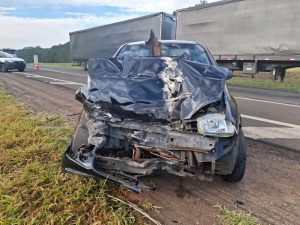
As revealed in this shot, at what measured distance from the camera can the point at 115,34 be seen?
29.7 metres

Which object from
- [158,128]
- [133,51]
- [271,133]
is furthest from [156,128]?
[271,133]

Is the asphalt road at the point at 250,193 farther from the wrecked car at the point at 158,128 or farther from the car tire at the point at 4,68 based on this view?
the car tire at the point at 4,68

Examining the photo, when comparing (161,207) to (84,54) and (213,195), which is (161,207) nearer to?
(213,195)

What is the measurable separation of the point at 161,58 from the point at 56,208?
2.14 metres

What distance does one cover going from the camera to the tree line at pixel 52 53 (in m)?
83.4

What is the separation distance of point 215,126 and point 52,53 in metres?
88.3

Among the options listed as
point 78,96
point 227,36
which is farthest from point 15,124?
point 227,36

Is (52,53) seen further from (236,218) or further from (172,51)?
(236,218)

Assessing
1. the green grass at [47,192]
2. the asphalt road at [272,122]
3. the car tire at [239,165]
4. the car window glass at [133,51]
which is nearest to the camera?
the green grass at [47,192]

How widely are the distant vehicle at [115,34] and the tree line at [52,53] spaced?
41.8 m

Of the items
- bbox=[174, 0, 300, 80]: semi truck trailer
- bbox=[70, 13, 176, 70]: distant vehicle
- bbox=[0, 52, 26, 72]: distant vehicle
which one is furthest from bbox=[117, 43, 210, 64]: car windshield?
bbox=[0, 52, 26, 72]: distant vehicle

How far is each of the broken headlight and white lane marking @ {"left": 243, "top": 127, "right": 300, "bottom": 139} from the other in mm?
3067

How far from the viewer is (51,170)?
164 inches

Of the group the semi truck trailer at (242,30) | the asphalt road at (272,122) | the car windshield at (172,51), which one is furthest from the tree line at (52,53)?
the car windshield at (172,51)
